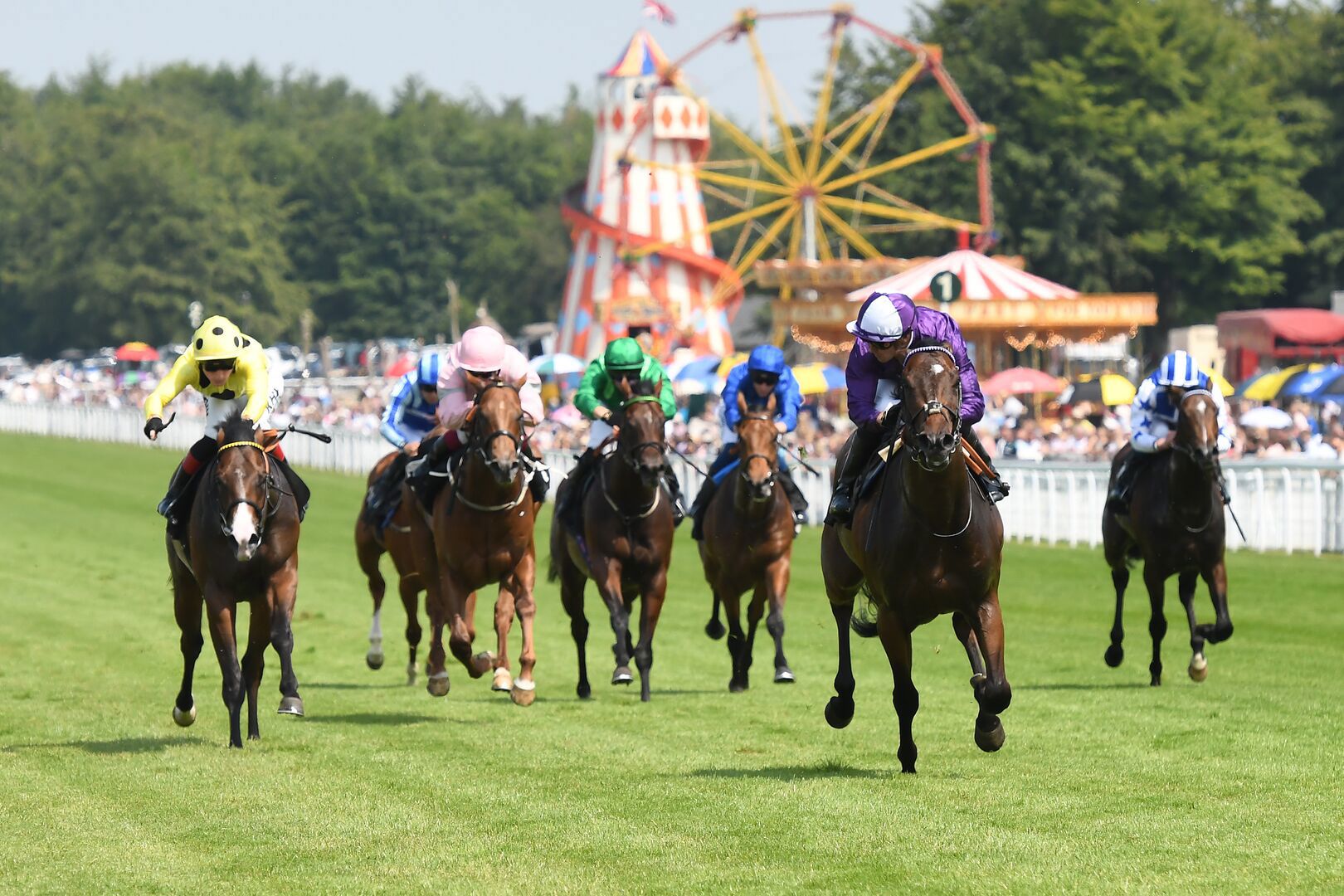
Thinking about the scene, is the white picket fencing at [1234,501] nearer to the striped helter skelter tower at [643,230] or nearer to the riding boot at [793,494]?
the riding boot at [793,494]

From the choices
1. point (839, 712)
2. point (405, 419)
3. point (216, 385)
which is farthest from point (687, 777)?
point (405, 419)

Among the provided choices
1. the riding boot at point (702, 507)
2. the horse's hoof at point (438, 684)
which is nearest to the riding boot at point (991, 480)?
the horse's hoof at point (438, 684)

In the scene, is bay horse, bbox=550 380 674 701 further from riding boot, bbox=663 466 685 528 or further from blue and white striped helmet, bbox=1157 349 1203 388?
blue and white striped helmet, bbox=1157 349 1203 388

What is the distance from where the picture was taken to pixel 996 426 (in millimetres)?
31797

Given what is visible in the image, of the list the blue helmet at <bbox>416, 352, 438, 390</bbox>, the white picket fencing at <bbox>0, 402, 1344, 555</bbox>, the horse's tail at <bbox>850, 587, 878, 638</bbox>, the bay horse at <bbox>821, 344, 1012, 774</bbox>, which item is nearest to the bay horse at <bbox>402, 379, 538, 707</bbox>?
the blue helmet at <bbox>416, 352, 438, 390</bbox>

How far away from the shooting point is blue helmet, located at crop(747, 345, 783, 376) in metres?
14.1

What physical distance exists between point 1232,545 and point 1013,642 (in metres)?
8.75

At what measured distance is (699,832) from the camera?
8.23 m

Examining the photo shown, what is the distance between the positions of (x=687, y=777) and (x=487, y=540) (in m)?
3.01

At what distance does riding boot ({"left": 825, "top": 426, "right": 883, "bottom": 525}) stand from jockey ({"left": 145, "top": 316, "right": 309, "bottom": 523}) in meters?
3.36

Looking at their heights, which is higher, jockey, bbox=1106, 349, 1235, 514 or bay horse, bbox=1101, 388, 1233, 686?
jockey, bbox=1106, 349, 1235, 514

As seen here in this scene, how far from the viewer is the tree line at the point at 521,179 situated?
58.6 meters

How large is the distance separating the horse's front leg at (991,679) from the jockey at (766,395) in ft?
15.9

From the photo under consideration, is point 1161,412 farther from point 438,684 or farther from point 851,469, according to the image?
point 438,684
